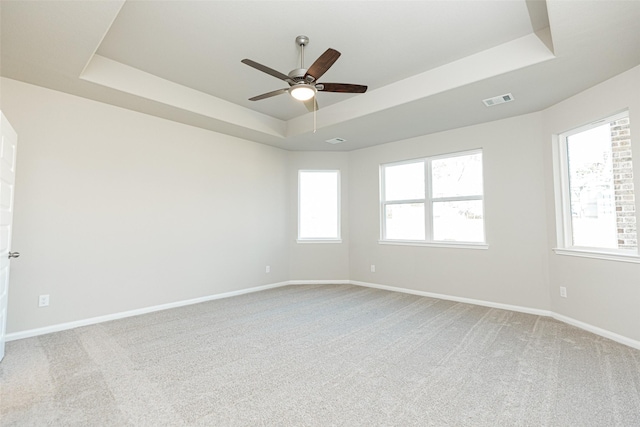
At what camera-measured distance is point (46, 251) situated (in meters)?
3.28

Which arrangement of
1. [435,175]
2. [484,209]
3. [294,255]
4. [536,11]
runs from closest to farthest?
1. [536,11]
2. [484,209]
3. [435,175]
4. [294,255]

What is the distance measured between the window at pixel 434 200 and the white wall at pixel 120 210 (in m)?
2.40

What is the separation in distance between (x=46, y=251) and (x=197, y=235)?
169 centimetres

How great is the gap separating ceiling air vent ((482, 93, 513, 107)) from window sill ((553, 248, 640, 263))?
1893 millimetres

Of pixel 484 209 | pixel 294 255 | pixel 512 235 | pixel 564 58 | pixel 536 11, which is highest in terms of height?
pixel 536 11

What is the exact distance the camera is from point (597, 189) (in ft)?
11.0

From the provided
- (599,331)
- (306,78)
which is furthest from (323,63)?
(599,331)

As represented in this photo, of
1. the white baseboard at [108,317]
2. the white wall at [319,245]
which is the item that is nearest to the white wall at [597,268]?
the white wall at [319,245]

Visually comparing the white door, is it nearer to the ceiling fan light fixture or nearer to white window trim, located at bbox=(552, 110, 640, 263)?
the ceiling fan light fixture

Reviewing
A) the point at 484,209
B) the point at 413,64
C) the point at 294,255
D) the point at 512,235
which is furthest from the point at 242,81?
the point at 512,235

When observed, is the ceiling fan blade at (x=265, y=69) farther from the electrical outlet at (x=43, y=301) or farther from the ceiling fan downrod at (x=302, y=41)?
the electrical outlet at (x=43, y=301)

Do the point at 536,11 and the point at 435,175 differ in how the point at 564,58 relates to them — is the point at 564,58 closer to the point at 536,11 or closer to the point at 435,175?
the point at 536,11

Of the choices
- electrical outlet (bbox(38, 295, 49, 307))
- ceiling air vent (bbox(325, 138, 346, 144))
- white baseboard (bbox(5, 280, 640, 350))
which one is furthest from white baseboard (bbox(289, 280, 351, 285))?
electrical outlet (bbox(38, 295, 49, 307))

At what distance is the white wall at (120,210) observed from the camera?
3.20m
